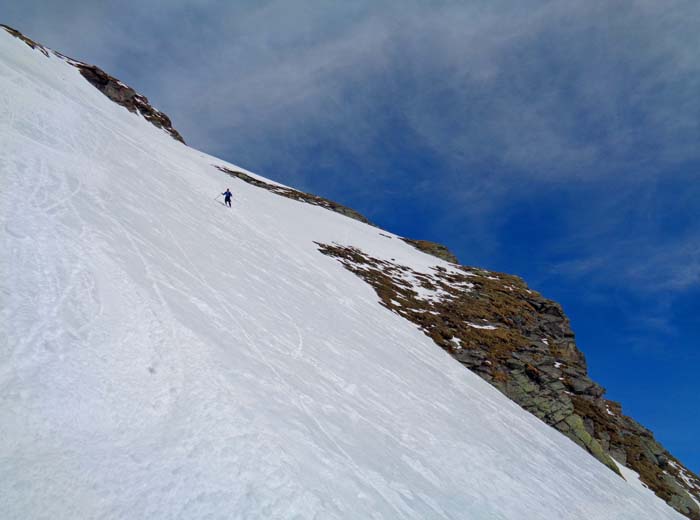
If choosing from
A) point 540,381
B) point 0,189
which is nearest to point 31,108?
point 0,189

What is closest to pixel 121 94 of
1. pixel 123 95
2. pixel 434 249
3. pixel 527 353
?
pixel 123 95

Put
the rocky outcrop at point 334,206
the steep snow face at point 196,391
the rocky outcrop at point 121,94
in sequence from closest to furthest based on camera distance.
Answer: the steep snow face at point 196,391 → the rocky outcrop at point 334,206 → the rocky outcrop at point 121,94

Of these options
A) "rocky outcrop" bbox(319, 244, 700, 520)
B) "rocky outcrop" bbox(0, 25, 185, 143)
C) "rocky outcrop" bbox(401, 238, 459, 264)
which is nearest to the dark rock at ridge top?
"rocky outcrop" bbox(0, 25, 185, 143)

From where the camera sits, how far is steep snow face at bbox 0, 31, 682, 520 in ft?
13.0

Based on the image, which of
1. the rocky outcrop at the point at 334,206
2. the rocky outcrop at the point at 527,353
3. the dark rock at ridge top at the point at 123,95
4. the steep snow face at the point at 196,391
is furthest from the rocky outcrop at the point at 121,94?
the steep snow face at the point at 196,391

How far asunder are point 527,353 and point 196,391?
82.2 ft

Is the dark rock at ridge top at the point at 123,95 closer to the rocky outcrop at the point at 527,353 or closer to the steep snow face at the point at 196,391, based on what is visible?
the rocky outcrop at the point at 527,353

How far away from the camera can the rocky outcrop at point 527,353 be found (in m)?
21.2

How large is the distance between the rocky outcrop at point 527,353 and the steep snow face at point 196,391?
203 inches

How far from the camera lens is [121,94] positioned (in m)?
59.2

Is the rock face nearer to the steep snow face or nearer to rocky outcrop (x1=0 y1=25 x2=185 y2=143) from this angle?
the steep snow face

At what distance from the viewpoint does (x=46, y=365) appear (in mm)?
4516

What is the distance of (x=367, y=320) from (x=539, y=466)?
7.87 metres

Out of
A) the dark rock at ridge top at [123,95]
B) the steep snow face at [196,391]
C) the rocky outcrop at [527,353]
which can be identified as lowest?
the steep snow face at [196,391]
